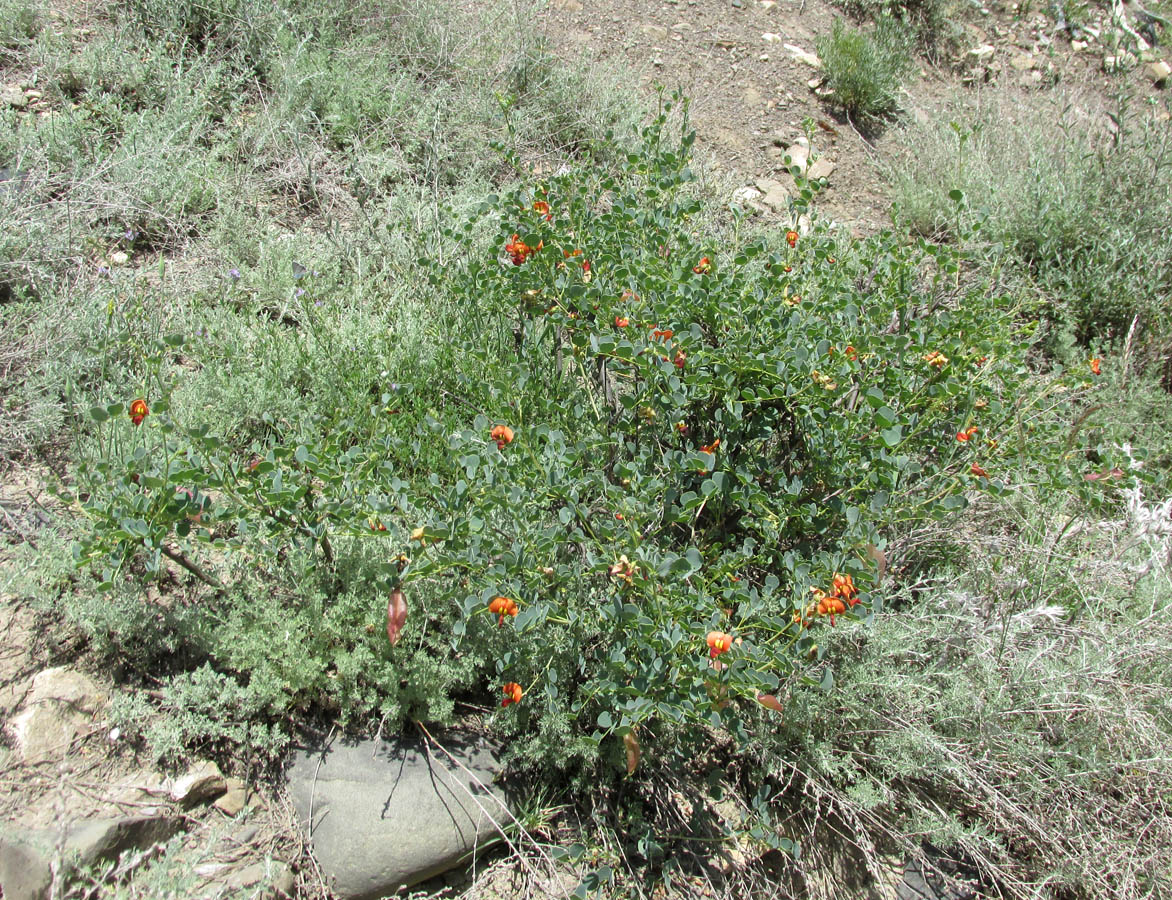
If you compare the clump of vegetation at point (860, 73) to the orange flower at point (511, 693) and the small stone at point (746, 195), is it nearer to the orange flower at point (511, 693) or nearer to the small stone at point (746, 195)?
the small stone at point (746, 195)

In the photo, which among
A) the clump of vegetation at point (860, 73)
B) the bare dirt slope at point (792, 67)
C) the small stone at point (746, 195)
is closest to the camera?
the small stone at point (746, 195)

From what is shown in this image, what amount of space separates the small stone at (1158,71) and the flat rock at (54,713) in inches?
278

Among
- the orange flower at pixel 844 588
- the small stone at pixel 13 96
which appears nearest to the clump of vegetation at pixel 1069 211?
the orange flower at pixel 844 588

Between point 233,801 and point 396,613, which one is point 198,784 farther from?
point 396,613

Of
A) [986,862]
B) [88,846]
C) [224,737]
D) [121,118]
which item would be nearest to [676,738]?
[986,862]

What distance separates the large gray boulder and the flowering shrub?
A: 129 mm

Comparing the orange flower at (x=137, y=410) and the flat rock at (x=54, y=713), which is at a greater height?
the orange flower at (x=137, y=410)

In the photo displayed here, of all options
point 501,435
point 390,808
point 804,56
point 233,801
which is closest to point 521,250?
point 501,435

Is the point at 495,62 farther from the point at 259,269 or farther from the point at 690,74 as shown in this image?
the point at 259,269

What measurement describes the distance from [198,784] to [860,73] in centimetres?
489

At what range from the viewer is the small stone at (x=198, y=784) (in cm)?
209

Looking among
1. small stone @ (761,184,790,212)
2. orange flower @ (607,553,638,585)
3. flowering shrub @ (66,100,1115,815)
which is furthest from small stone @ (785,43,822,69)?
orange flower @ (607,553,638,585)

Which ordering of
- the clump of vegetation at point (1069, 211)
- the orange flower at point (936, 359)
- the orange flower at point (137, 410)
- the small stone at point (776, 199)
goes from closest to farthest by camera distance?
the orange flower at point (137, 410)
the orange flower at point (936, 359)
the clump of vegetation at point (1069, 211)
the small stone at point (776, 199)

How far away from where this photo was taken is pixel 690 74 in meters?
4.93
